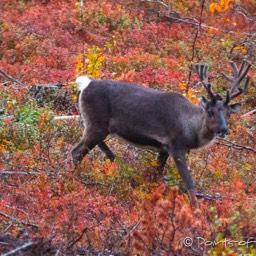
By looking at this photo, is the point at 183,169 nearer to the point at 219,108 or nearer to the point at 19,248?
the point at 219,108

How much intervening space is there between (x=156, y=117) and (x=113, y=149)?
1.44 m

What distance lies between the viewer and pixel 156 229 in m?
6.00

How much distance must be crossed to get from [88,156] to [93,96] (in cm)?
100

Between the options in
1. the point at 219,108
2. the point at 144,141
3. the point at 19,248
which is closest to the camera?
the point at 19,248

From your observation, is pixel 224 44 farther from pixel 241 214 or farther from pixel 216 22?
pixel 241 214

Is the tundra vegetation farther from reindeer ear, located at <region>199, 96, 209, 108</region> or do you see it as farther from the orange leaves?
reindeer ear, located at <region>199, 96, 209, 108</region>

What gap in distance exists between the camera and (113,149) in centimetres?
1057

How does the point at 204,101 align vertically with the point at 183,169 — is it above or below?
above

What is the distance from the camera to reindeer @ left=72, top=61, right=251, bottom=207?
352 inches

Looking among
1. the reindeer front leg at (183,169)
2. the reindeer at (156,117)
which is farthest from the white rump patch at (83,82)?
the reindeer front leg at (183,169)

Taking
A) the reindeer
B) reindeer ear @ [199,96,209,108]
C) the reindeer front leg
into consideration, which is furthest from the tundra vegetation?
reindeer ear @ [199,96,209,108]

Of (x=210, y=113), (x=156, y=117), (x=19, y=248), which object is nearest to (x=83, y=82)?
(x=156, y=117)

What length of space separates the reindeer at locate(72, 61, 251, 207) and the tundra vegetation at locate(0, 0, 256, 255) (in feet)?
0.91

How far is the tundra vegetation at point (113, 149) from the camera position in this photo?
6098 mm
